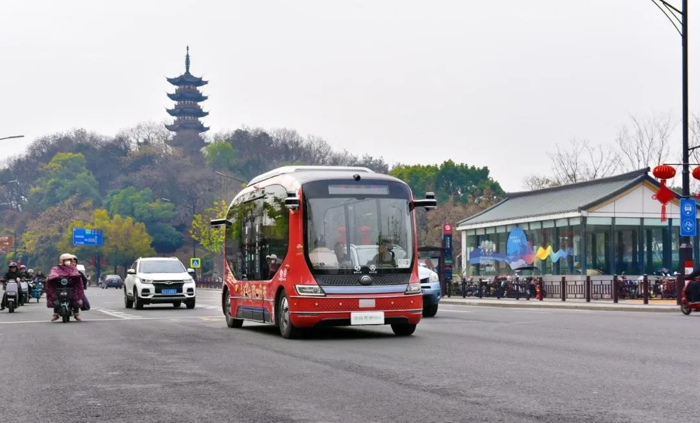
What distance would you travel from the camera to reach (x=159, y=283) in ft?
99.3

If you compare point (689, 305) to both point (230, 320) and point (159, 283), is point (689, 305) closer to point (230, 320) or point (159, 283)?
A: point (230, 320)

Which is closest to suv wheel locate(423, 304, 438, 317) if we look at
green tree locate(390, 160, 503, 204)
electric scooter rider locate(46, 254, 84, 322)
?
electric scooter rider locate(46, 254, 84, 322)

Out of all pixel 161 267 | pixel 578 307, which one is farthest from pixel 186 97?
pixel 578 307

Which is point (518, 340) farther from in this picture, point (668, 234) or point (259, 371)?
point (668, 234)

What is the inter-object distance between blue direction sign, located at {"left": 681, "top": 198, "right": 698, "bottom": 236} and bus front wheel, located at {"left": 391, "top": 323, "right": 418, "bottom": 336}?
48.8ft

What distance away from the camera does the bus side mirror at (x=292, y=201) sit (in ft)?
53.5

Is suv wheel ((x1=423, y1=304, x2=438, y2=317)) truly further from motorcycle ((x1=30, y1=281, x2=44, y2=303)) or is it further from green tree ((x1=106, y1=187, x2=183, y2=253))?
green tree ((x1=106, y1=187, x2=183, y2=253))

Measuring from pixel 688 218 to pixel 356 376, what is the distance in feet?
70.0

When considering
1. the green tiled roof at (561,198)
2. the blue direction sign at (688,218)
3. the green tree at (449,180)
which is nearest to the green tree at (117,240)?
the green tree at (449,180)

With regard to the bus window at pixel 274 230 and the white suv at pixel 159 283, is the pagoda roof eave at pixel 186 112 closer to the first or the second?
the white suv at pixel 159 283

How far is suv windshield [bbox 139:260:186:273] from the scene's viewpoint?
31.3 meters

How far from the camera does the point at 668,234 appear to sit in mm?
45500

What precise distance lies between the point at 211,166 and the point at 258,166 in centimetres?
622

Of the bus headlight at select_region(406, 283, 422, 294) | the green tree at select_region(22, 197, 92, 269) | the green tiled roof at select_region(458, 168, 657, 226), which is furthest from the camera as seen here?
the green tree at select_region(22, 197, 92, 269)
